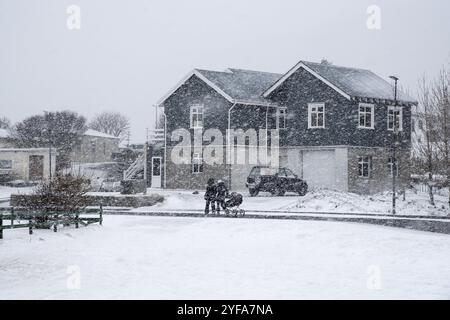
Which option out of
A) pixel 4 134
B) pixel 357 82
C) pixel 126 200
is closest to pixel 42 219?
pixel 126 200

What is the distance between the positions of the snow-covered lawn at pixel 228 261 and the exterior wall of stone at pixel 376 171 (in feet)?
54.7

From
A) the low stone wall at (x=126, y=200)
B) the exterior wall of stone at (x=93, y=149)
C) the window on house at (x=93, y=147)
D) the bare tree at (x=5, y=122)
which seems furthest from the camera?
the bare tree at (x=5, y=122)

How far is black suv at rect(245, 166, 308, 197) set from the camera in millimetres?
36469

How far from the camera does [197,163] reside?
42.4 m

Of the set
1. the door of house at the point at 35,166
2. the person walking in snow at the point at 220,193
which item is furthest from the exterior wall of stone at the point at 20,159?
the person walking in snow at the point at 220,193

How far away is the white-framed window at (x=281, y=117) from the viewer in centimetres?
4209

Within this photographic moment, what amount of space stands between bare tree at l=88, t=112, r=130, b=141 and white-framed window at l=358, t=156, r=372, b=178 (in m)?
72.5

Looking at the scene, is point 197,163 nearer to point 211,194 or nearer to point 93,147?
point 211,194

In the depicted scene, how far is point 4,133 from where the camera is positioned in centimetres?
7175

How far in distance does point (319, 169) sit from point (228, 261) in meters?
24.6

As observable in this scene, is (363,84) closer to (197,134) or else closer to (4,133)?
(197,134)

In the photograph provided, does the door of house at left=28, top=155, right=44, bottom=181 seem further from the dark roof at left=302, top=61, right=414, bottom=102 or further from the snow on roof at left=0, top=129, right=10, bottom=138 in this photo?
the dark roof at left=302, top=61, right=414, bottom=102

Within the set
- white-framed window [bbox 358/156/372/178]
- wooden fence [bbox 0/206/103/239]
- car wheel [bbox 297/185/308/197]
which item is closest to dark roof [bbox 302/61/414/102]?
white-framed window [bbox 358/156/372/178]

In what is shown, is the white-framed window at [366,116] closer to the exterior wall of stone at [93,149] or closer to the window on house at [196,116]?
the window on house at [196,116]
